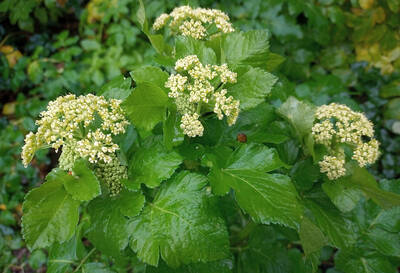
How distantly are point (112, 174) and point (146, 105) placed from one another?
0.92ft

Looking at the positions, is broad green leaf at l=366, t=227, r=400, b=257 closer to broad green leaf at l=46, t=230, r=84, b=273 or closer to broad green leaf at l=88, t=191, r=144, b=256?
broad green leaf at l=88, t=191, r=144, b=256

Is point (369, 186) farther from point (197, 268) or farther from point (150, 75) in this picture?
point (150, 75)

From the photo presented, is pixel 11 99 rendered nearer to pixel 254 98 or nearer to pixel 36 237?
pixel 36 237

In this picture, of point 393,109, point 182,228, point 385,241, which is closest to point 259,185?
point 182,228

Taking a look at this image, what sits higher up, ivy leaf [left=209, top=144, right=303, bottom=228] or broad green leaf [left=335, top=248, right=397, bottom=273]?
ivy leaf [left=209, top=144, right=303, bottom=228]

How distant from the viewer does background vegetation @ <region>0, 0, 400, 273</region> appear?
2723 millimetres

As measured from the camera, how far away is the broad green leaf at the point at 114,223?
1118 millimetres

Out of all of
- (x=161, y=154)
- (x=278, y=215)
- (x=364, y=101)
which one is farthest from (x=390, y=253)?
(x=364, y=101)

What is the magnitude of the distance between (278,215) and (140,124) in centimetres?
52

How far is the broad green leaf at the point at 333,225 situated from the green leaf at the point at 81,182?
77 cm

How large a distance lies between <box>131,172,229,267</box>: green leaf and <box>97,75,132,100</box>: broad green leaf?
0.36 metres

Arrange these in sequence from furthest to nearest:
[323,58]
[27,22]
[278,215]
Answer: [27,22] → [323,58] → [278,215]

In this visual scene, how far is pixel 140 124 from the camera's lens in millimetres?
1137

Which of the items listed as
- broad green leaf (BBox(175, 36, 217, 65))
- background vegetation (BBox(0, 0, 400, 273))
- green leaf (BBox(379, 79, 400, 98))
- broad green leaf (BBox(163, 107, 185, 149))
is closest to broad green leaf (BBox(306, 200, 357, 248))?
broad green leaf (BBox(163, 107, 185, 149))
